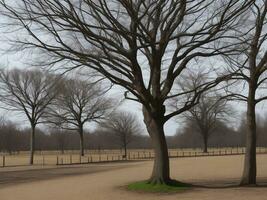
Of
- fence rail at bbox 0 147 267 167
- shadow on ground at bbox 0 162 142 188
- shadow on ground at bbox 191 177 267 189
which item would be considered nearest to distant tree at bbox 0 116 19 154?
fence rail at bbox 0 147 267 167

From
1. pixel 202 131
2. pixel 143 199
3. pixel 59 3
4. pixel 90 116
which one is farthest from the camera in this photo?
pixel 202 131

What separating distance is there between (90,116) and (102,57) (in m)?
55.8

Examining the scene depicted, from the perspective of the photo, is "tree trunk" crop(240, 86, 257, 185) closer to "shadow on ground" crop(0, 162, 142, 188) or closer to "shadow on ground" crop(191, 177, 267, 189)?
"shadow on ground" crop(191, 177, 267, 189)

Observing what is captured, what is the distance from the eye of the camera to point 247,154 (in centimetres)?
2378

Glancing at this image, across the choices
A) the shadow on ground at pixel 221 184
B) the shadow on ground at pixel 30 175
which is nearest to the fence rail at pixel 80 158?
the shadow on ground at pixel 30 175

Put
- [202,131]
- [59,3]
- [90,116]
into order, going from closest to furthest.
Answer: [59,3], [90,116], [202,131]

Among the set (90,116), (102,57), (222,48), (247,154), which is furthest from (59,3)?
(90,116)

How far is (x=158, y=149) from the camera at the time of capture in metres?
23.5

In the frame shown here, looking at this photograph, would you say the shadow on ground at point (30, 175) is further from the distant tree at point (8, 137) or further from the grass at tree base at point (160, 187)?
the distant tree at point (8, 137)

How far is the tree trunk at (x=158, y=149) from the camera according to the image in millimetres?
23062

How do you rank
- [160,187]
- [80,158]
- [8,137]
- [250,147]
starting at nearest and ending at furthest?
[160,187], [250,147], [80,158], [8,137]

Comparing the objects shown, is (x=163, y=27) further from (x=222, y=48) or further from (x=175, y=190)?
(x=175, y=190)

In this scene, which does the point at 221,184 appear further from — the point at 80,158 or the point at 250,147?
the point at 80,158

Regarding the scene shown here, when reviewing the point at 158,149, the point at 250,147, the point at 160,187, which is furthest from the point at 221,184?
the point at 160,187
